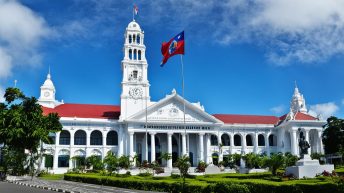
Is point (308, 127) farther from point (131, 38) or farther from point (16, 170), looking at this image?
point (16, 170)

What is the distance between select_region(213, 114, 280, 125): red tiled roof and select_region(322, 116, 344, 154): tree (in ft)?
30.7

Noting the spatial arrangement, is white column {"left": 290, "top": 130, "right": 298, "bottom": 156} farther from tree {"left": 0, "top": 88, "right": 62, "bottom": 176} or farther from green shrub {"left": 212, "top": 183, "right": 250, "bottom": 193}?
green shrub {"left": 212, "top": 183, "right": 250, "bottom": 193}

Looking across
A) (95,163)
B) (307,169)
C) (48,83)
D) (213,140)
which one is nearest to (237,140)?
(213,140)

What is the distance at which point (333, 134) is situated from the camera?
69625 millimetres

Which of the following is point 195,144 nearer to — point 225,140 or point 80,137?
point 225,140

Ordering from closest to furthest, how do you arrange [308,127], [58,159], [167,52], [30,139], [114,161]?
[167,52] → [30,139] → [114,161] → [58,159] → [308,127]

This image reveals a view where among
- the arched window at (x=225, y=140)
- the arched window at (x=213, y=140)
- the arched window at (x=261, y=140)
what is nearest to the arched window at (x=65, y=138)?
the arched window at (x=213, y=140)

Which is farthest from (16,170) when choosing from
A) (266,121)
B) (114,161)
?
(266,121)

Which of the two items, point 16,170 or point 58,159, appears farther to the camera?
point 58,159

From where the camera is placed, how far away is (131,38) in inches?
2539

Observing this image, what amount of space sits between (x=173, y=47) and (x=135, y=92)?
3134cm

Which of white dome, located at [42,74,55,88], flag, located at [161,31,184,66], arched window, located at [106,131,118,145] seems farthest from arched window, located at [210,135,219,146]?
flag, located at [161,31,184,66]

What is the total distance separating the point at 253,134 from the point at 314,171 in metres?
38.9

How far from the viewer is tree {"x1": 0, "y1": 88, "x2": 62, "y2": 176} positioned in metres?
40.9
